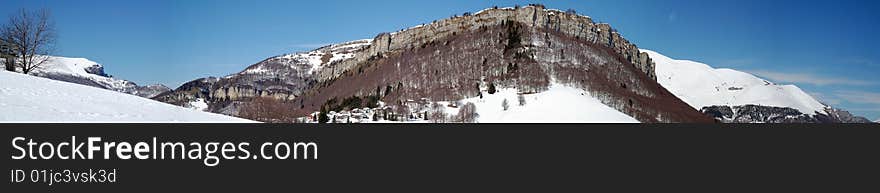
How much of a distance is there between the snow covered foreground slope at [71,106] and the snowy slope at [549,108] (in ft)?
360

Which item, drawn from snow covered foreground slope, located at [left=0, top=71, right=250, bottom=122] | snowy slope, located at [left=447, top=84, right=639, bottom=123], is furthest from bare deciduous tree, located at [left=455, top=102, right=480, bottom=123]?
snow covered foreground slope, located at [left=0, top=71, right=250, bottom=122]

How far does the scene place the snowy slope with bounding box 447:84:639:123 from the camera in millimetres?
135625

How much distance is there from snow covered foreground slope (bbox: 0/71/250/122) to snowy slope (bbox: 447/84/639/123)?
109824 millimetres

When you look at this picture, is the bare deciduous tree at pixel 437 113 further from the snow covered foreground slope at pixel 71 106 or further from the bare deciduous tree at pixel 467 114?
the snow covered foreground slope at pixel 71 106

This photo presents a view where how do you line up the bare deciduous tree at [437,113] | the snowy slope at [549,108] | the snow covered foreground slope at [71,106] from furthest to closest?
the bare deciduous tree at [437,113], the snowy slope at [549,108], the snow covered foreground slope at [71,106]

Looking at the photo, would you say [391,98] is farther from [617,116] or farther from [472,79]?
[617,116]

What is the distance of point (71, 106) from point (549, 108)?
128 m

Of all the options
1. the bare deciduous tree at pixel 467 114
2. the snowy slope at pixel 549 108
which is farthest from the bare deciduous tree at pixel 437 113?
the bare deciduous tree at pixel 467 114

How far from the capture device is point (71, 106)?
69.5ft

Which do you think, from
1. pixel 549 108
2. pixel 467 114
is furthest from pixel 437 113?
pixel 549 108

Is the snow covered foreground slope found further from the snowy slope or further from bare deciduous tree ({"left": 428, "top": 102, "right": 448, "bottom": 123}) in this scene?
bare deciduous tree ({"left": 428, "top": 102, "right": 448, "bottom": 123})

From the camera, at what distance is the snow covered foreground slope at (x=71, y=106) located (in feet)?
61.4

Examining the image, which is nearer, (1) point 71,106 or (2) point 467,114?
(1) point 71,106

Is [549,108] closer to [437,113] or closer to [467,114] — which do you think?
[467,114]
